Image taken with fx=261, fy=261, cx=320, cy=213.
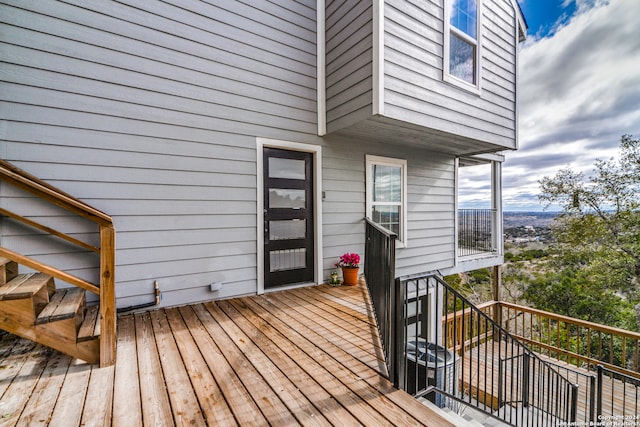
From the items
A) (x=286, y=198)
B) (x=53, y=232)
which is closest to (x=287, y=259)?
(x=286, y=198)

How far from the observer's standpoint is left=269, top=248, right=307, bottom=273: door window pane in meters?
3.64

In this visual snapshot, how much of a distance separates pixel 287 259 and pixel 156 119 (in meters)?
2.33

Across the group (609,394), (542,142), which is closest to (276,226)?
(609,394)

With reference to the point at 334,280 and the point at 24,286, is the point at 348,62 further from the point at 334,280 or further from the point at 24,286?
the point at 24,286

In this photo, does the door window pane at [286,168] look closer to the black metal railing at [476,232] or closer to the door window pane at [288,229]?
the door window pane at [288,229]

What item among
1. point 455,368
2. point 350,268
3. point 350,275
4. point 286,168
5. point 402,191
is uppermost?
point 286,168

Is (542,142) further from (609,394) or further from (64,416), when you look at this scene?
(64,416)

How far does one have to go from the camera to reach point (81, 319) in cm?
201

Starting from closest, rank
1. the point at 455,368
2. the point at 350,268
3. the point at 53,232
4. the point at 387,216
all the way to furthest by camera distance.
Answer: the point at 53,232 < the point at 455,368 < the point at 350,268 < the point at 387,216

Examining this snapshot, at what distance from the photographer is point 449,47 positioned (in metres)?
3.72

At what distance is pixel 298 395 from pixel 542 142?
813 inches

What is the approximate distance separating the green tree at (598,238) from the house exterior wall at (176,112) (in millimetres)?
10417

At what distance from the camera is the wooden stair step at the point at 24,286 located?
62.2 inches

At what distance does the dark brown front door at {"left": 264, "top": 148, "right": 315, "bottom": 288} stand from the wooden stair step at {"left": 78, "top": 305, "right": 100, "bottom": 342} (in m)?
1.82
